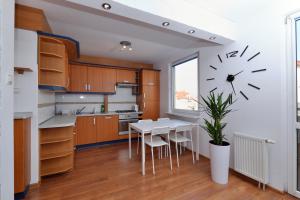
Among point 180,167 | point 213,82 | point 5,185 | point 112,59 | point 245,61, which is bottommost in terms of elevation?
point 180,167

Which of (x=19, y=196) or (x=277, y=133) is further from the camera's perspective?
(x=277, y=133)

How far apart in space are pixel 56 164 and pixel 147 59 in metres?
3.60

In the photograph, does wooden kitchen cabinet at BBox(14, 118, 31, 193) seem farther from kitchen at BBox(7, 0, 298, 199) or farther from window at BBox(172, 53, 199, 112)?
window at BBox(172, 53, 199, 112)

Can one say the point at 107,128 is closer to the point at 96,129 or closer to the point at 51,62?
the point at 96,129

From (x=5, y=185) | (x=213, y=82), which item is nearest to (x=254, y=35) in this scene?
(x=213, y=82)

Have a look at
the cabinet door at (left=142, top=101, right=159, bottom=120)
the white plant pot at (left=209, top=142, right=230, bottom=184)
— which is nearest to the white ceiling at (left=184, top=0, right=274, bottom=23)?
the white plant pot at (left=209, top=142, right=230, bottom=184)

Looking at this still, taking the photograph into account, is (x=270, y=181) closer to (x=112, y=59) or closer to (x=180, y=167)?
(x=180, y=167)

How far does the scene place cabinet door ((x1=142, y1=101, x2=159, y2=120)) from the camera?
14.8 feet

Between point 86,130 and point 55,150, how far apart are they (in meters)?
1.42

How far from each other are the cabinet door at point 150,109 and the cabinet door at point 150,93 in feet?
0.43

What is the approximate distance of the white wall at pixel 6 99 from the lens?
1.24 metres

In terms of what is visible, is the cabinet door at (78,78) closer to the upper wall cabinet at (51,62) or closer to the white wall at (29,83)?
the upper wall cabinet at (51,62)

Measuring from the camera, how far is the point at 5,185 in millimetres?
1320

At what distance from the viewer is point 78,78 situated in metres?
3.87
